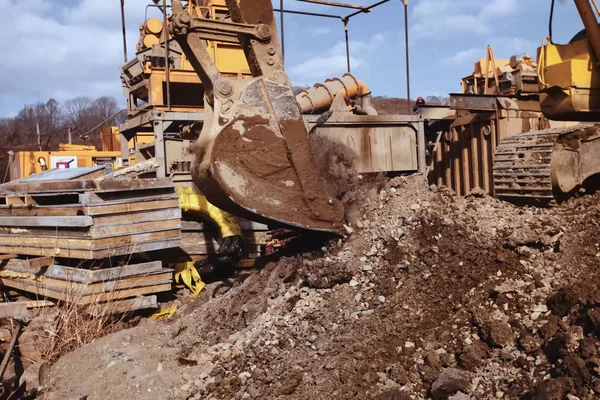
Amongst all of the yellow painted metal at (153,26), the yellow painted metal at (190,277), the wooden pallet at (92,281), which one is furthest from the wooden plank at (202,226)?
the yellow painted metal at (153,26)

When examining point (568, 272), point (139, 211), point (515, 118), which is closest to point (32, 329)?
point (139, 211)

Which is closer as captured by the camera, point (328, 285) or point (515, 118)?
point (328, 285)

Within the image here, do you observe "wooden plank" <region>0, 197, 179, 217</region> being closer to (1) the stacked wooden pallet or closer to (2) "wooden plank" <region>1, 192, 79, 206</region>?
(1) the stacked wooden pallet

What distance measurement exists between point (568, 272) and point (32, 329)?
4069 mm

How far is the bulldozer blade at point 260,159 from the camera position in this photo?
427 cm

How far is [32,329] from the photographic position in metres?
5.01

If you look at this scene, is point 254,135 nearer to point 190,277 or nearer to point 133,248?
point 133,248

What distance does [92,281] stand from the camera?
17.7 feet

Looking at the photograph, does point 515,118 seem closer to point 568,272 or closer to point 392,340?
point 568,272

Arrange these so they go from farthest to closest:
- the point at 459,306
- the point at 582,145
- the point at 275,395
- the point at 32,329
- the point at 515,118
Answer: the point at 515,118 → the point at 582,145 → the point at 32,329 → the point at 459,306 → the point at 275,395

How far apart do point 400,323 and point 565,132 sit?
2940 mm

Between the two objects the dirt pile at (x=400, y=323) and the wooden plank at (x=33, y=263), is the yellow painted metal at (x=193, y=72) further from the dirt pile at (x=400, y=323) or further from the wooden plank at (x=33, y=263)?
the dirt pile at (x=400, y=323)

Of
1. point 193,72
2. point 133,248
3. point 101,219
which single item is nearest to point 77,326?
point 133,248

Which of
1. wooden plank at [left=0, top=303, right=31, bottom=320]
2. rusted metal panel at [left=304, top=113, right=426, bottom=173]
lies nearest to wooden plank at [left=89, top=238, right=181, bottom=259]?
wooden plank at [left=0, top=303, right=31, bottom=320]
